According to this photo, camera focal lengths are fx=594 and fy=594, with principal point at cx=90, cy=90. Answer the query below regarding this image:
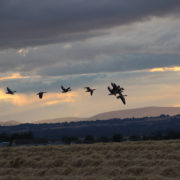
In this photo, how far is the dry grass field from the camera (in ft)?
92.7

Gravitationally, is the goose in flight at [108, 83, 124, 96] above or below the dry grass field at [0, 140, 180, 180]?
above

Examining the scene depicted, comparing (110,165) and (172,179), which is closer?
(172,179)

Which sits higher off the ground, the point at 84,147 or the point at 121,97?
the point at 121,97

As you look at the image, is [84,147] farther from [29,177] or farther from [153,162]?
[29,177]

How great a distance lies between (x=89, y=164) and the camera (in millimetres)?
32906

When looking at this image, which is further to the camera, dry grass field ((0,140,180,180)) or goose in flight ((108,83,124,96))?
goose in flight ((108,83,124,96))

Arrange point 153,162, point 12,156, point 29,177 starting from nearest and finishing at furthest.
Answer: point 29,177, point 153,162, point 12,156

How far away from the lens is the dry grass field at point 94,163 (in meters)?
28.3

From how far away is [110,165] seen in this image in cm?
3203

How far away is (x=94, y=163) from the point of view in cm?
3284

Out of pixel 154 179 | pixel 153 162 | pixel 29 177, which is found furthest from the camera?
pixel 153 162

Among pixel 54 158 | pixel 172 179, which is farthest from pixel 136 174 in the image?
pixel 54 158

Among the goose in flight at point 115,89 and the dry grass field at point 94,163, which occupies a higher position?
the goose in flight at point 115,89

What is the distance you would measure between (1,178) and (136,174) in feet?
21.2
